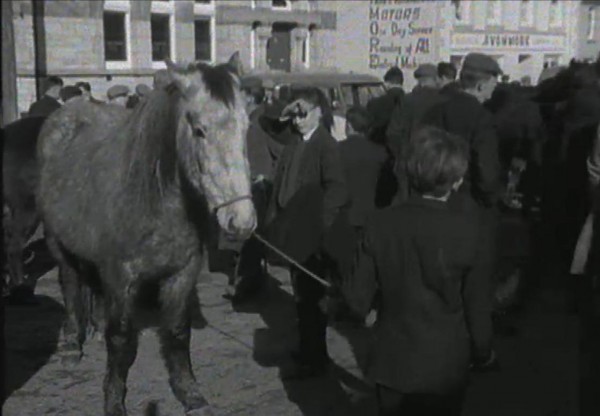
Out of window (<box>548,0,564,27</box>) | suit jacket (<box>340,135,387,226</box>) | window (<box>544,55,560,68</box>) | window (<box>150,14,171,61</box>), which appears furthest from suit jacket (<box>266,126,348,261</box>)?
window (<box>548,0,564,27</box>)

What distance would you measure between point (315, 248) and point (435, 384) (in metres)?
2.41

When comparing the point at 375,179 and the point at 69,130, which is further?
the point at 375,179

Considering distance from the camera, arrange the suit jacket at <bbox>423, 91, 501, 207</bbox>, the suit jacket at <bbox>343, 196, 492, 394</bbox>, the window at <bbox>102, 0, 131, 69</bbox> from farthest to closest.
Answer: the window at <bbox>102, 0, 131, 69</bbox> < the suit jacket at <bbox>423, 91, 501, 207</bbox> < the suit jacket at <bbox>343, 196, 492, 394</bbox>

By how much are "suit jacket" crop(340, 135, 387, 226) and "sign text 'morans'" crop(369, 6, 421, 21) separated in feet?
9.43

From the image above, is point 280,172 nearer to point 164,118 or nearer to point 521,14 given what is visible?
point 164,118

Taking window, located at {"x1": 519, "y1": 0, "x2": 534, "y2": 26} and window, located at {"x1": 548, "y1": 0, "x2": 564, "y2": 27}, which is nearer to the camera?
window, located at {"x1": 519, "y1": 0, "x2": 534, "y2": 26}

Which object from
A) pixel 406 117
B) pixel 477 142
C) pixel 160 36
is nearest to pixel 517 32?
pixel 160 36

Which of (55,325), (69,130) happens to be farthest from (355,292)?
(55,325)

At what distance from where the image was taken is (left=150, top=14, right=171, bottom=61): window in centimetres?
1964

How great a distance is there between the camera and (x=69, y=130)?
6527mm

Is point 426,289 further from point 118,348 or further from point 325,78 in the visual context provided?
point 325,78

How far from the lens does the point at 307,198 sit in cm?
555

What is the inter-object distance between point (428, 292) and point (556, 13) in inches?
1457

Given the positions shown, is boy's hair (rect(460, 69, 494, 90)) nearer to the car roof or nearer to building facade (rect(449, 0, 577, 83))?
the car roof
